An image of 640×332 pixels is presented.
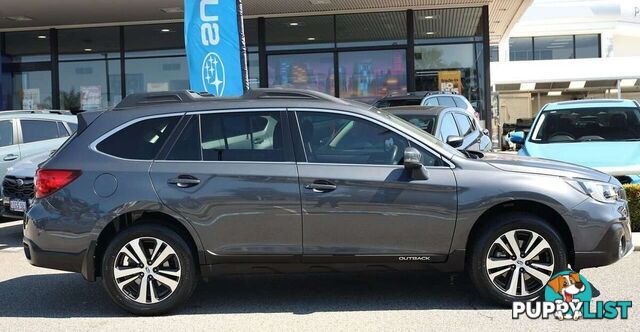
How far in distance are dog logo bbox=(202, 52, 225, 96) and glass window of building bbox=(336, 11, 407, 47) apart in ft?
30.7

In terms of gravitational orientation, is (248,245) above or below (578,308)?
above

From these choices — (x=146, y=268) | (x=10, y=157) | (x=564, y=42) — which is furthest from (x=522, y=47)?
(x=146, y=268)

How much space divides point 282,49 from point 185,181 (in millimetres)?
13586

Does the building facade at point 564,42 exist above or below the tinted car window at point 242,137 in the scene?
above

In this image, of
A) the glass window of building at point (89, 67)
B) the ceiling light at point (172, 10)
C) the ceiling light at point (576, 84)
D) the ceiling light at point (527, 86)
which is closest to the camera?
the ceiling light at point (172, 10)

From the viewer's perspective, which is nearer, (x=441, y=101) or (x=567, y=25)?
(x=441, y=101)

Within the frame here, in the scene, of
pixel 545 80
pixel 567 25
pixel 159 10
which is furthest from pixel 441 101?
pixel 567 25

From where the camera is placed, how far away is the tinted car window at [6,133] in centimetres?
1044

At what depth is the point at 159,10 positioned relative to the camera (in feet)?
56.1

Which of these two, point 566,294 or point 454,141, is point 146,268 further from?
point 454,141

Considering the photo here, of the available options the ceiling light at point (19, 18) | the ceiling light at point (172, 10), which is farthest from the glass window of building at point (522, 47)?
the ceiling light at point (19, 18)

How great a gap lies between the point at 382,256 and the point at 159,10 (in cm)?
1359

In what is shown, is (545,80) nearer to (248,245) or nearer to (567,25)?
(567,25)

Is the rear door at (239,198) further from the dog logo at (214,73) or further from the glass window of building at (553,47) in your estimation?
the glass window of building at (553,47)
